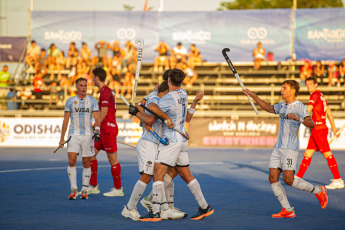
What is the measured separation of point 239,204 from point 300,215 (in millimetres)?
1241

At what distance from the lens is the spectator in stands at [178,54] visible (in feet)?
89.6

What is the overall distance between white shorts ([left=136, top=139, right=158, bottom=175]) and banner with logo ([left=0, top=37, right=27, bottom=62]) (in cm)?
2234

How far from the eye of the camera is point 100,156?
18.4 meters

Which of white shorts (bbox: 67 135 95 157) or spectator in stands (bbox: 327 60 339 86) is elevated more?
spectator in stands (bbox: 327 60 339 86)

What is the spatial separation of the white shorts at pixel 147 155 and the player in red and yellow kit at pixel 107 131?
2.31 m

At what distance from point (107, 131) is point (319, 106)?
4.60 meters

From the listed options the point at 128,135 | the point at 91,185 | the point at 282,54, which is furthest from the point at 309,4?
the point at 91,185

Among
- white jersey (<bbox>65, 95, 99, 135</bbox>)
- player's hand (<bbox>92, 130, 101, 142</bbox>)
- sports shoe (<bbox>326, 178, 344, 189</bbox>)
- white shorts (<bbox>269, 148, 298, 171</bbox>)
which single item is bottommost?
sports shoe (<bbox>326, 178, 344, 189</bbox>)

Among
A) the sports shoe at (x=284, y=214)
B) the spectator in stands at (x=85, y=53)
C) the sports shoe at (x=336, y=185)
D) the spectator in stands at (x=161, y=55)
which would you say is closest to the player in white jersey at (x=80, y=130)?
the sports shoe at (x=284, y=214)

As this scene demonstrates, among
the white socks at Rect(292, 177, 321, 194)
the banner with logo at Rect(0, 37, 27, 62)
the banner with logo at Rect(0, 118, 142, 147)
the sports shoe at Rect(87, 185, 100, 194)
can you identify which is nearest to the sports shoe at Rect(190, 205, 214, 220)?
the white socks at Rect(292, 177, 321, 194)

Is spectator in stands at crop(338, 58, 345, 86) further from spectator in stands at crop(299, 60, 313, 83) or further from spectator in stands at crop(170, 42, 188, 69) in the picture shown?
spectator in stands at crop(170, 42, 188, 69)

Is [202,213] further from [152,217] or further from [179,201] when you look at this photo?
[179,201]

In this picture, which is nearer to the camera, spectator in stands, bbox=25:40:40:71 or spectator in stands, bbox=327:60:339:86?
spectator in stands, bbox=327:60:339:86

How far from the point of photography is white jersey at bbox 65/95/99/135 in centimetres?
943
